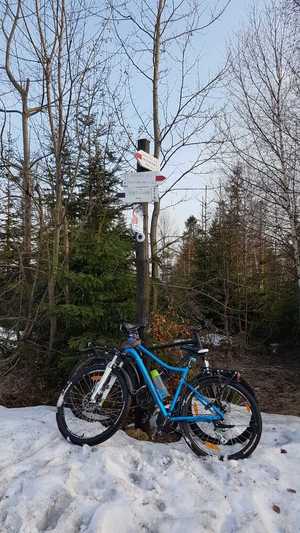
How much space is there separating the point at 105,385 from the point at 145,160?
6.90 ft

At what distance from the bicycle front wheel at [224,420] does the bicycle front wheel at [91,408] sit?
0.52 m

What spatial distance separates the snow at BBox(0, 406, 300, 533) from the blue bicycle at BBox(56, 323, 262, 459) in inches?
5.2

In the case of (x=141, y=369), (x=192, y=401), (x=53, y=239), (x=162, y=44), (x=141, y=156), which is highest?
(x=162, y=44)

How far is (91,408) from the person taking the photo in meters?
2.94

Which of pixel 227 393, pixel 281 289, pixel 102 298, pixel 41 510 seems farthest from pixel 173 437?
pixel 281 289

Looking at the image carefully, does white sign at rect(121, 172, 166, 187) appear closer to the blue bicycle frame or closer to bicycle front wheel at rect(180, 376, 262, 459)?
the blue bicycle frame

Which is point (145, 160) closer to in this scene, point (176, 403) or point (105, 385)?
point (105, 385)

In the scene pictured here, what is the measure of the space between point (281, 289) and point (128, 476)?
8.31 m

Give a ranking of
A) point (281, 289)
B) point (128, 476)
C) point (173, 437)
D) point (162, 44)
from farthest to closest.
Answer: point (281, 289) → point (162, 44) → point (173, 437) → point (128, 476)

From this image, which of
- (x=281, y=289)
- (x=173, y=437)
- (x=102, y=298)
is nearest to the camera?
(x=173, y=437)

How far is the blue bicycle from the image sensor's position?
287 centimetres

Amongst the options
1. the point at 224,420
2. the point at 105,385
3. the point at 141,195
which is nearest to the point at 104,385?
the point at 105,385

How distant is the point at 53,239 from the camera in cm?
501

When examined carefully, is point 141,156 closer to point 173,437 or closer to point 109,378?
point 109,378
